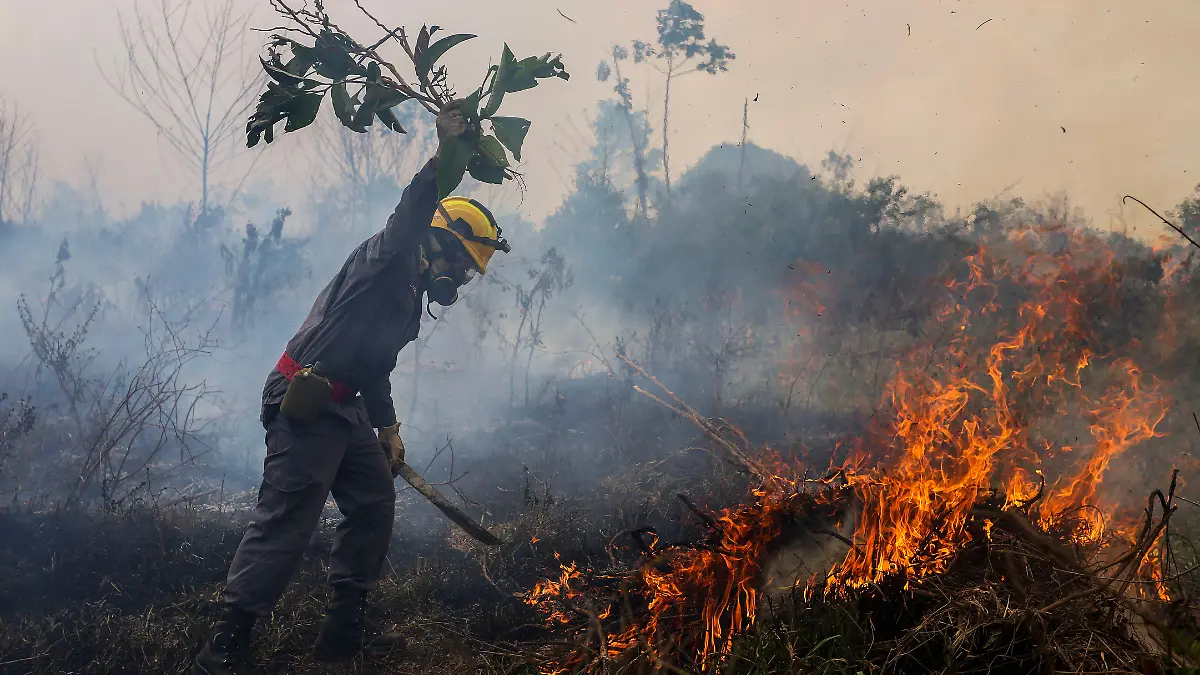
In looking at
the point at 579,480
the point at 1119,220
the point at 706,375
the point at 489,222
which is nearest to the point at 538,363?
the point at 706,375

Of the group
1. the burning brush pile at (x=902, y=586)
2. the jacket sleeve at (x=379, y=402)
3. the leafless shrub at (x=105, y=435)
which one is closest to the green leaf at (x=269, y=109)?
the jacket sleeve at (x=379, y=402)

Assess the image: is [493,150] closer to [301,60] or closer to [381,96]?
[381,96]

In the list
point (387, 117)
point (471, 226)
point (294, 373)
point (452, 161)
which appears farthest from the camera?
point (471, 226)

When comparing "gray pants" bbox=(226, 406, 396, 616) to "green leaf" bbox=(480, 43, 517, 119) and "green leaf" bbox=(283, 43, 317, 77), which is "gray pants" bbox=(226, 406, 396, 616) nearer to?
"green leaf" bbox=(283, 43, 317, 77)

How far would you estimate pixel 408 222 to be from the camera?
367cm

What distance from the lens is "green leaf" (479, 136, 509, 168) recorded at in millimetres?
2928

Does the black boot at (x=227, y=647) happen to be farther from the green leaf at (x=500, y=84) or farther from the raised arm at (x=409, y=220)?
the green leaf at (x=500, y=84)

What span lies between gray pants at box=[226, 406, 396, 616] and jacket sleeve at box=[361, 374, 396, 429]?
13 cm

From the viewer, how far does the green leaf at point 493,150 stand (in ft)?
9.61

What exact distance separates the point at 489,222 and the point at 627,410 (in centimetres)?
612

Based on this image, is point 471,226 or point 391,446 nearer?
point 471,226

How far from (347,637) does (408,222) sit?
6.87ft

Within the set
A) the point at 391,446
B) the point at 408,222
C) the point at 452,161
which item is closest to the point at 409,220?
the point at 408,222

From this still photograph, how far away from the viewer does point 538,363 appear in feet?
55.1
